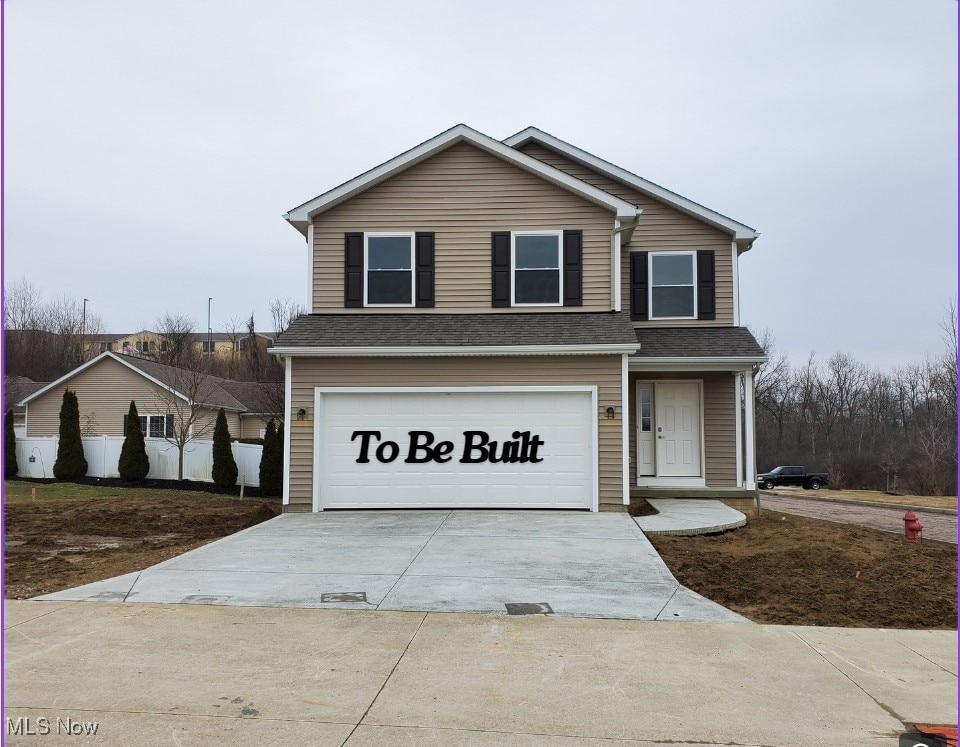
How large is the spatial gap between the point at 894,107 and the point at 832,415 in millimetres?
39426

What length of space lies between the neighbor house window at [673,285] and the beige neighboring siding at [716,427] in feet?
4.40

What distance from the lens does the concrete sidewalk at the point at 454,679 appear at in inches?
171

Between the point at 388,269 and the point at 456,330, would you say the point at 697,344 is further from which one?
the point at 388,269

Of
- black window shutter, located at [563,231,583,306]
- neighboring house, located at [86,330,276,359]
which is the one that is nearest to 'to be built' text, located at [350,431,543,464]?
black window shutter, located at [563,231,583,306]

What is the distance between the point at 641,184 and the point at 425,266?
5024 mm

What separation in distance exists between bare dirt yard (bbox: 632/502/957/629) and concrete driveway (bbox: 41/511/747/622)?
491mm

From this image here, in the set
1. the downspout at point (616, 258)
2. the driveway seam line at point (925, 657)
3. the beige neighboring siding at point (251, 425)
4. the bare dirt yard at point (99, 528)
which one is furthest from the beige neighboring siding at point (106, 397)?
the driveway seam line at point (925, 657)

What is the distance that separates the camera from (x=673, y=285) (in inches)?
610

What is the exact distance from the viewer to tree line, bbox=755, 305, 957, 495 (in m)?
36.9

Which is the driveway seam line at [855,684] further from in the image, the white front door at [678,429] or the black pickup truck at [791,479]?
the black pickup truck at [791,479]

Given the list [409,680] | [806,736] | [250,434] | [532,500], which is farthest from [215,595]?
[250,434]

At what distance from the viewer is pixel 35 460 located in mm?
24000

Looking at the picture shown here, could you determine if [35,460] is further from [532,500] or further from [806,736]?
[806,736]

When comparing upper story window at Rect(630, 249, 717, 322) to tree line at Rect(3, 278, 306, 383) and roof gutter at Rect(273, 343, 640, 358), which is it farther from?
tree line at Rect(3, 278, 306, 383)
